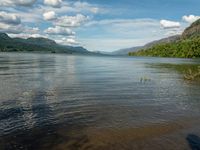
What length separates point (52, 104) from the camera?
28.0 m

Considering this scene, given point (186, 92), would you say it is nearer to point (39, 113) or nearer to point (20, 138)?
point (39, 113)

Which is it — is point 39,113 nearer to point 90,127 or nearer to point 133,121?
point 90,127

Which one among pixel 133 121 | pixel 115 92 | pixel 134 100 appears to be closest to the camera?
pixel 133 121

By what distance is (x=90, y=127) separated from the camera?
20.7 m

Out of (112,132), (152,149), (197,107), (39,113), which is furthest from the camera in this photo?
(197,107)

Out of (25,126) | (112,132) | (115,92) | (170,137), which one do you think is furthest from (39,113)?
(115,92)

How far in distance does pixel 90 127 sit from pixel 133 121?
363 centimetres

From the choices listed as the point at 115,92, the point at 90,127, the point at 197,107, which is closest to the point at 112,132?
the point at 90,127

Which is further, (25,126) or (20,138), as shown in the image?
(25,126)

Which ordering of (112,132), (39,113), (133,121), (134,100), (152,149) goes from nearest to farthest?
(152,149) → (112,132) → (133,121) → (39,113) → (134,100)

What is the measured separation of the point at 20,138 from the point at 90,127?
16.6 ft

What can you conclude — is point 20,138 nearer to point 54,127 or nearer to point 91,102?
point 54,127

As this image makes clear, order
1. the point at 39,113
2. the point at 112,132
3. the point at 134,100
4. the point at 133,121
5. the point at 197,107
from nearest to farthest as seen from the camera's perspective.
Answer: the point at 112,132 → the point at 133,121 → the point at 39,113 → the point at 197,107 → the point at 134,100

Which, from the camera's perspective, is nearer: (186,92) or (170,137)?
(170,137)
